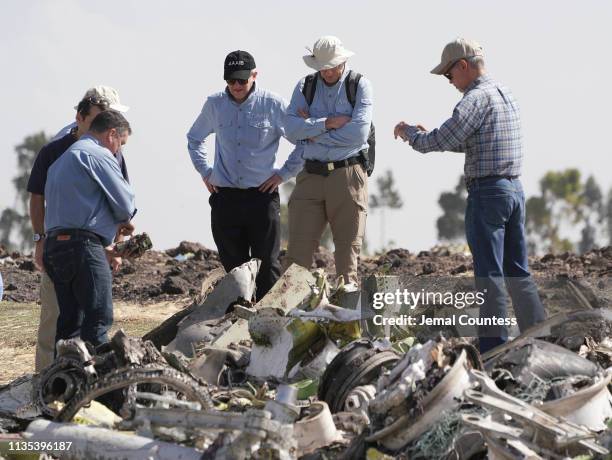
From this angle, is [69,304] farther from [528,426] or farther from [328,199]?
[528,426]

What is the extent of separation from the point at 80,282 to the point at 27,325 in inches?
220

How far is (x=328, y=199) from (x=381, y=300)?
1.43 meters

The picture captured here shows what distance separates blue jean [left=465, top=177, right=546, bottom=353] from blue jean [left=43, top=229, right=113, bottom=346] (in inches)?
101

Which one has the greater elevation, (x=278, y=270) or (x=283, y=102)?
(x=283, y=102)

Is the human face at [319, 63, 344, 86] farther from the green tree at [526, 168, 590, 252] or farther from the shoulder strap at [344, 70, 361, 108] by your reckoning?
the green tree at [526, 168, 590, 252]

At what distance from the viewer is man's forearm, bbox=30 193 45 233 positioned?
927 cm

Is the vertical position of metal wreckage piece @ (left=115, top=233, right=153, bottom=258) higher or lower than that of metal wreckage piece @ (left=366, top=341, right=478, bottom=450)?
higher

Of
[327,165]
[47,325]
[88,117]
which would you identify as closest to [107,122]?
[88,117]

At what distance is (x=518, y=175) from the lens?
8930 mm

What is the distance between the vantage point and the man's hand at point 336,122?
10.1 metres

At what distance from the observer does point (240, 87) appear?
10.7 meters

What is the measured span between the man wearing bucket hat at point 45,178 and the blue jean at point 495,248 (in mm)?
2570

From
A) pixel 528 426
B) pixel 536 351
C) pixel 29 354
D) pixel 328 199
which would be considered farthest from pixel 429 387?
pixel 29 354

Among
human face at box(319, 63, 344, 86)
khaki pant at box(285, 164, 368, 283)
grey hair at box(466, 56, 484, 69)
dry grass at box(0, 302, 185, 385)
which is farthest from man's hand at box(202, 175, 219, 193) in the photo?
grey hair at box(466, 56, 484, 69)
